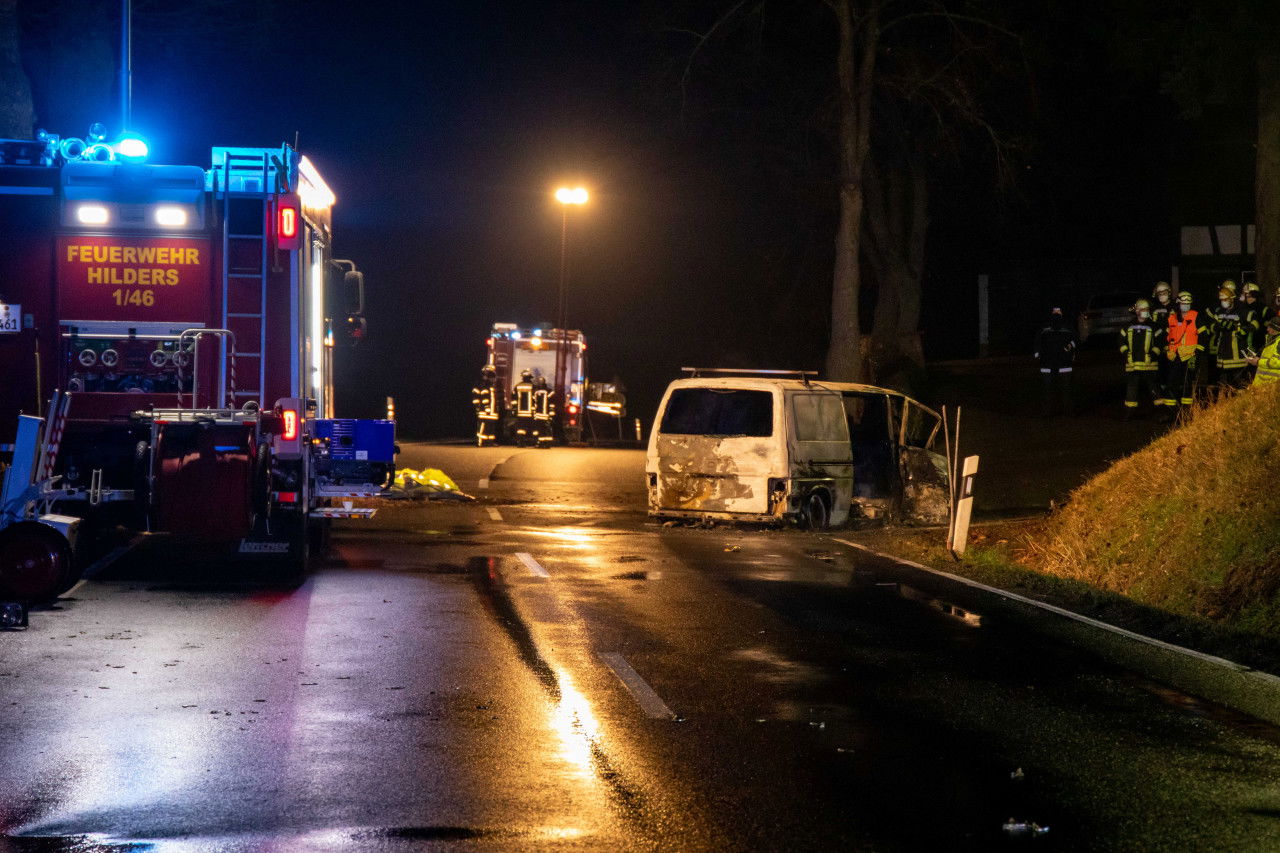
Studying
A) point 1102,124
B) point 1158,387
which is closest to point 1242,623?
point 1158,387

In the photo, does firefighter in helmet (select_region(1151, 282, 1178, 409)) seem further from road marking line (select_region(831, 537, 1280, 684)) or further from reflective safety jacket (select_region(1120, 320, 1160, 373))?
road marking line (select_region(831, 537, 1280, 684))

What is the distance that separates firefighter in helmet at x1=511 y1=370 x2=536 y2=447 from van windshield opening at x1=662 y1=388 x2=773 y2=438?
19929mm

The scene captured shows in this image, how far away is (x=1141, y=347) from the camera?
25281mm

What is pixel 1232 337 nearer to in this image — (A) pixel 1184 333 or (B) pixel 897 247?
(A) pixel 1184 333

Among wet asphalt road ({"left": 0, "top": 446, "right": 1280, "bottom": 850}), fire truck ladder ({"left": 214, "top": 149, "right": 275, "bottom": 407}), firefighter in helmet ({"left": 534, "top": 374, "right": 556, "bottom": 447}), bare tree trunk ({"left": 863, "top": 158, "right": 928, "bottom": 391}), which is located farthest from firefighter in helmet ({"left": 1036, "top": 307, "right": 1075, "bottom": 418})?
fire truck ladder ({"left": 214, "top": 149, "right": 275, "bottom": 407})

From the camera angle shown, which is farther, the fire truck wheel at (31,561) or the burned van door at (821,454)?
the burned van door at (821,454)

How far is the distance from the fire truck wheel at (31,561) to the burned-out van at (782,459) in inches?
314

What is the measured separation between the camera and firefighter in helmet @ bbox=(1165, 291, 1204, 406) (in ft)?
78.7

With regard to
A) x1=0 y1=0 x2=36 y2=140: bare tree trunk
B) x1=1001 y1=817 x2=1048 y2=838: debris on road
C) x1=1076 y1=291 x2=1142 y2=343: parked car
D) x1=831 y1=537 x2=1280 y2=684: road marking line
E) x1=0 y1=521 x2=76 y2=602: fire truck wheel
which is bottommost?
x1=1001 y1=817 x2=1048 y2=838: debris on road

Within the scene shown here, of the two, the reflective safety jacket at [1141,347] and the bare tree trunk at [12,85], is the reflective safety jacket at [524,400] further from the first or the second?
the reflective safety jacket at [1141,347]

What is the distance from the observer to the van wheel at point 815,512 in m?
17.5

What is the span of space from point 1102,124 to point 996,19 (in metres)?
20.8

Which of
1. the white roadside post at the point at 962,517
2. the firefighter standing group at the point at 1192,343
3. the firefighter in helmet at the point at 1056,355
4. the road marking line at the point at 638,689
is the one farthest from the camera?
the firefighter in helmet at the point at 1056,355

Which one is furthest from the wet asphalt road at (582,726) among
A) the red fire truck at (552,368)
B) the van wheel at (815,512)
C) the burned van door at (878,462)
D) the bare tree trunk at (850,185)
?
the red fire truck at (552,368)
